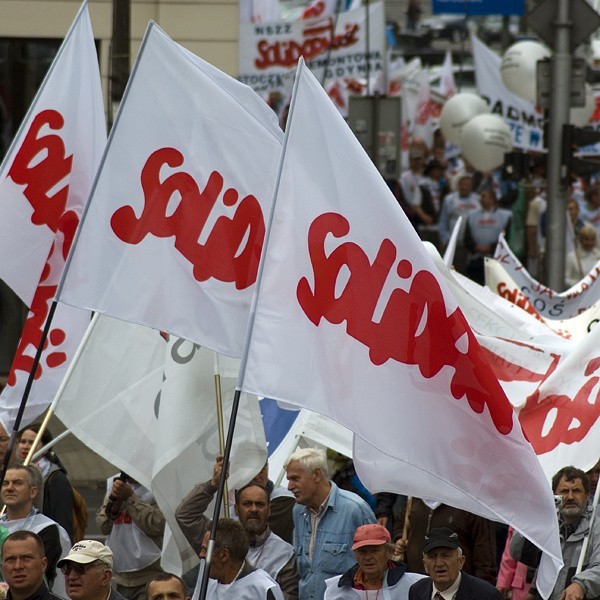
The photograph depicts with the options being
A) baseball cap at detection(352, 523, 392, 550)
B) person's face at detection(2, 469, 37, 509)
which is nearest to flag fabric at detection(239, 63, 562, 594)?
baseball cap at detection(352, 523, 392, 550)

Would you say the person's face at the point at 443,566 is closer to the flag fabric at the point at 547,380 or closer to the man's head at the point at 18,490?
the flag fabric at the point at 547,380

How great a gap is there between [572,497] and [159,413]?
7.02ft

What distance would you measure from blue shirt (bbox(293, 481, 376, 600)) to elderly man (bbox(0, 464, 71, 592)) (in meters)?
1.20

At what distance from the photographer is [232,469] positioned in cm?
859

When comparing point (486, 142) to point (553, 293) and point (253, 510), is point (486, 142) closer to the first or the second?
point (553, 293)

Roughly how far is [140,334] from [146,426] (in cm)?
55

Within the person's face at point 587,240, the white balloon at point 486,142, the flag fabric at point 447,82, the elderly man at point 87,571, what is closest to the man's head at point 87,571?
the elderly man at point 87,571

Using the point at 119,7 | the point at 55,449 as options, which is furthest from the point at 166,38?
the point at 119,7

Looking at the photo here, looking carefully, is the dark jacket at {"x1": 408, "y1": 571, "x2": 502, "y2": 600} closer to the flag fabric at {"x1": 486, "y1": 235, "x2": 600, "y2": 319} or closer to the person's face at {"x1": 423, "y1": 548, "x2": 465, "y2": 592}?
the person's face at {"x1": 423, "y1": 548, "x2": 465, "y2": 592}

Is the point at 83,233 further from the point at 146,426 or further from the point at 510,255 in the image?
the point at 510,255

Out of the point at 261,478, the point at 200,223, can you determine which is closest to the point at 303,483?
the point at 261,478

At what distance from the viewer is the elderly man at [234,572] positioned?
728cm

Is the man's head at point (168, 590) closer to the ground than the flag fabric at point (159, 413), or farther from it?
closer to the ground

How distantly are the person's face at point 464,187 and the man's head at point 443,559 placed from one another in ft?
37.0
